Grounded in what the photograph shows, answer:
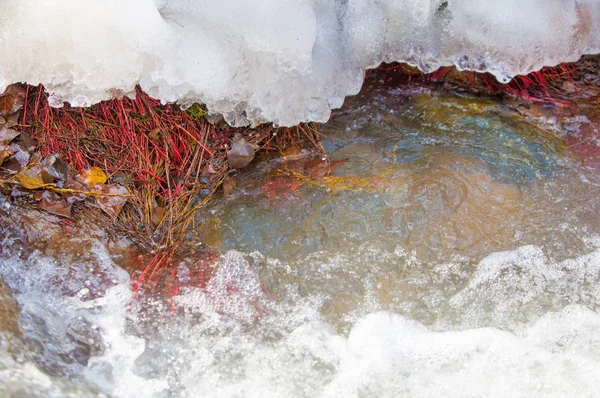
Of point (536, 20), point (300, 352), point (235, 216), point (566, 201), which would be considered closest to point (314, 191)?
point (235, 216)

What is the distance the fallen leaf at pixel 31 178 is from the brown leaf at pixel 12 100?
39 cm

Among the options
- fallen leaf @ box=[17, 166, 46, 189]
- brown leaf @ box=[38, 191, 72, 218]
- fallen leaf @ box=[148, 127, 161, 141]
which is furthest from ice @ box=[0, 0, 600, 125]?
brown leaf @ box=[38, 191, 72, 218]

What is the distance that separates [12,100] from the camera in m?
3.33

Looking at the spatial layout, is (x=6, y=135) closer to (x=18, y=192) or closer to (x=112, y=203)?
(x=18, y=192)

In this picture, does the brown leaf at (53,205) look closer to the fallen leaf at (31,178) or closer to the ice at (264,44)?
the fallen leaf at (31,178)

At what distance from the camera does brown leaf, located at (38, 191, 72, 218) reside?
3.22m

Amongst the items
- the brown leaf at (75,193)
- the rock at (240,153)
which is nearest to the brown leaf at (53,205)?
the brown leaf at (75,193)

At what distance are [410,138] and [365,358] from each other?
1644mm

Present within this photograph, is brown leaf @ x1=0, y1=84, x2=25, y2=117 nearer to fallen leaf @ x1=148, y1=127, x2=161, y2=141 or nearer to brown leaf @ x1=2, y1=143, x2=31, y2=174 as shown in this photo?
brown leaf @ x1=2, y1=143, x2=31, y2=174

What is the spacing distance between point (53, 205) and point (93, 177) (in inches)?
10.9

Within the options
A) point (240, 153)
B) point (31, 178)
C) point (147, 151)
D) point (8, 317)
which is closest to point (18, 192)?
point (31, 178)

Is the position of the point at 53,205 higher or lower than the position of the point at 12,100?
lower

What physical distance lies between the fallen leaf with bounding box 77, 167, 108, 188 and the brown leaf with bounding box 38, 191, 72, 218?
0.61 feet

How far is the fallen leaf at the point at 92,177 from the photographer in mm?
3328
